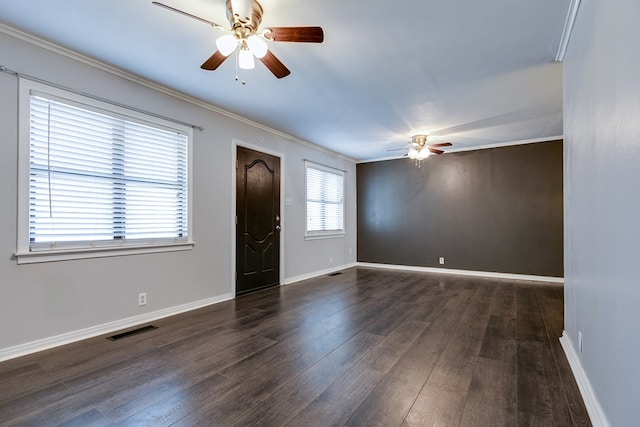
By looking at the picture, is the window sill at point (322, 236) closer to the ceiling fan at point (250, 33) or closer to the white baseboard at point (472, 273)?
the white baseboard at point (472, 273)

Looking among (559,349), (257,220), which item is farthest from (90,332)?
(559,349)

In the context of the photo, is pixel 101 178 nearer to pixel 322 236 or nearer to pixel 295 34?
pixel 295 34

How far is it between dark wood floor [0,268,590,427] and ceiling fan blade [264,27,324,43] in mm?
2191

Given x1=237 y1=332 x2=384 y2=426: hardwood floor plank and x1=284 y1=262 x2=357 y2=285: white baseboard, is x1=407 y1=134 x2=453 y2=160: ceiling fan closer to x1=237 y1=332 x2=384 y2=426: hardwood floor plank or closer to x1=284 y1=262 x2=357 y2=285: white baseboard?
x1=284 y1=262 x2=357 y2=285: white baseboard

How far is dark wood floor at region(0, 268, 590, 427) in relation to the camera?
1665 mm

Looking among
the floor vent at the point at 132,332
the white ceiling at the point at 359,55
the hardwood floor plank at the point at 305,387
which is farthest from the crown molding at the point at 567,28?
the floor vent at the point at 132,332

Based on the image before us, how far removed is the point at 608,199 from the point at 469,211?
4.61 metres

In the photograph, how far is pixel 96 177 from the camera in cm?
281

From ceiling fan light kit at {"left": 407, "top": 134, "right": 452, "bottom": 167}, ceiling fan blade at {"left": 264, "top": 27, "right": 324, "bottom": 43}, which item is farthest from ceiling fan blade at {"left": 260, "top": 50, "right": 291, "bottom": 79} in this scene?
ceiling fan light kit at {"left": 407, "top": 134, "right": 452, "bottom": 167}

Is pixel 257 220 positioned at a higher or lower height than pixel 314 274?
higher

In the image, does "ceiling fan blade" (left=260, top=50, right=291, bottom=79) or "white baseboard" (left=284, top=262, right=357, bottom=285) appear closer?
"ceiling fan blade" (left=260, top=50, right=291, bottom=79)

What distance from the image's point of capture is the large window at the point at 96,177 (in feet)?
8.09

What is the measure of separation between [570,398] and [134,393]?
264 centimetres

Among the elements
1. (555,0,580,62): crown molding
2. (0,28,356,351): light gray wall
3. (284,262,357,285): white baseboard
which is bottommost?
(284,262,357,285): white baseboard
